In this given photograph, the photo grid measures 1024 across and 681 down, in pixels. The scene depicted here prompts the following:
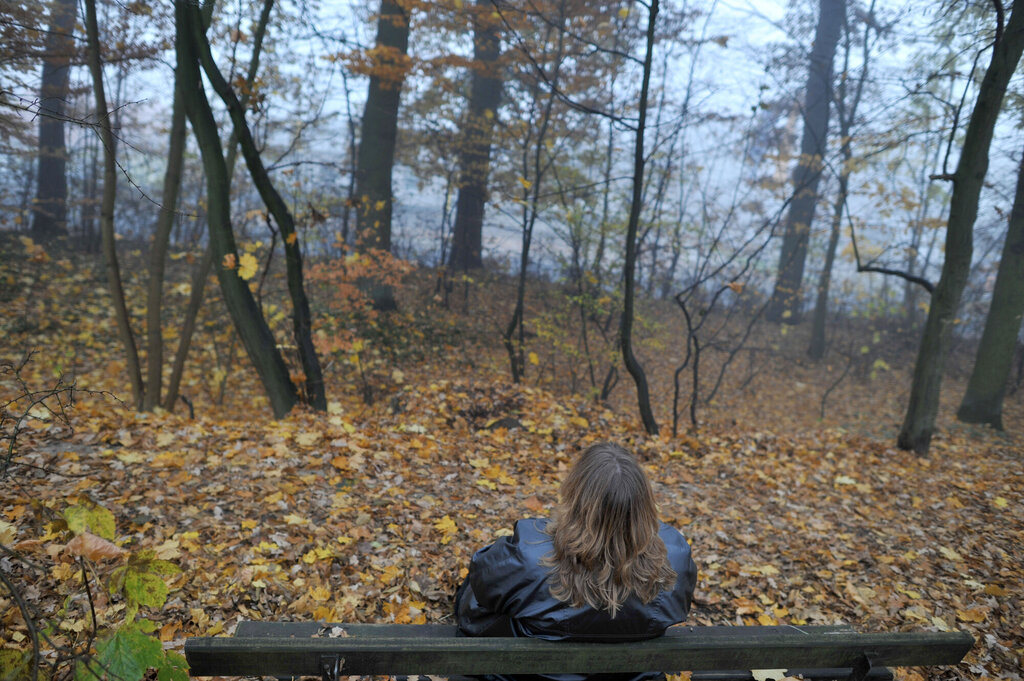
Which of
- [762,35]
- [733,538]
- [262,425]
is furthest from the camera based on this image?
[762,35]

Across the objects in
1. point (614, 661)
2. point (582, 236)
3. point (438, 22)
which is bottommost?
point (614, 661)

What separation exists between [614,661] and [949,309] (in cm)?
634

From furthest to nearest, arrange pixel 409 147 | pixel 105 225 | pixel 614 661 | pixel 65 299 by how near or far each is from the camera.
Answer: pixel 409 147 → pixel 65 299 → pixel 105 225 → pixel 614 661

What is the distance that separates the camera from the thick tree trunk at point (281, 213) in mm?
5656

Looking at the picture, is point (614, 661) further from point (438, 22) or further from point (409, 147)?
point (409, 147)

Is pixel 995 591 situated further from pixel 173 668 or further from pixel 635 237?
pixel 173 668

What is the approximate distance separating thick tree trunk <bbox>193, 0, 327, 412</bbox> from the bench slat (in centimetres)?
489

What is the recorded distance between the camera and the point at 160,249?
257 inches

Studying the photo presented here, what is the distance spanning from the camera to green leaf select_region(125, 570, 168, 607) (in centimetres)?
174

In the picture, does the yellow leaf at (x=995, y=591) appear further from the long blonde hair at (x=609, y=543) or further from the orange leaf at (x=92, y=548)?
the orange leaf at (x=92, y=548)

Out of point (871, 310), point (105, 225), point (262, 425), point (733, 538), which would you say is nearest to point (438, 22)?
point (105, 225)

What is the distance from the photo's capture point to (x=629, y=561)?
→ 2.13 metres

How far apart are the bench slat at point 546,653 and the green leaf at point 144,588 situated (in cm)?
20

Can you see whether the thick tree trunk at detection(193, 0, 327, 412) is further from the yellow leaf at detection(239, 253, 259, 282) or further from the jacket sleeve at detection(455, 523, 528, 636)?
the jacket sleeve at detection(455, 523, 528, 636)
